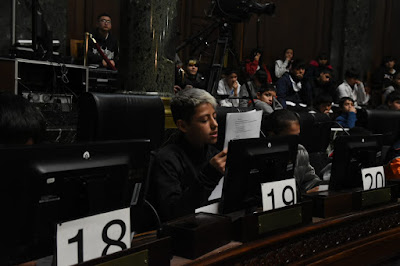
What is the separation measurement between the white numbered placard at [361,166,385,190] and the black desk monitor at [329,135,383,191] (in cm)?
4

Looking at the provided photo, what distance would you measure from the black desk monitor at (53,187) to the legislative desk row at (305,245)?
0.44 feet

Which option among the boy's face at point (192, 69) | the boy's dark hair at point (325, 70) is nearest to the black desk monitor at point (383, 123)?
the boy's face at point (192, 69)

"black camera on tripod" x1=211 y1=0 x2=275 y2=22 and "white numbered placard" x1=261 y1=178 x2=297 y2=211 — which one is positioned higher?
"black camera on tripod" x1=211 y1=0 x2=275 y2=22

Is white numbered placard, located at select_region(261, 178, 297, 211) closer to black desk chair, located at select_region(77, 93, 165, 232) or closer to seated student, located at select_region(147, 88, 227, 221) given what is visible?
seated student, located at select_region(147, 88, 227, 221)

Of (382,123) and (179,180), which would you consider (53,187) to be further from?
(382,123)

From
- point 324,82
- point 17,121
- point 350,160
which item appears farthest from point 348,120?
point 17,121

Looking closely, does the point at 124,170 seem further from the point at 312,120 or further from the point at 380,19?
the point at 380,19

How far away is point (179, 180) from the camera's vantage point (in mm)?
1806

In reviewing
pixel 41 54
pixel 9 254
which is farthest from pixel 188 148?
pixel 41 54

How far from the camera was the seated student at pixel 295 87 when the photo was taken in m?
6.54

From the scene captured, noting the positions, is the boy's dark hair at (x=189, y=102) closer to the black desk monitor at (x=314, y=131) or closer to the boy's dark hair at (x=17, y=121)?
the boy's dark hair at (x=17, y=121)

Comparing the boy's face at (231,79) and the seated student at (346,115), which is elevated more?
the boy's face at (231,79)

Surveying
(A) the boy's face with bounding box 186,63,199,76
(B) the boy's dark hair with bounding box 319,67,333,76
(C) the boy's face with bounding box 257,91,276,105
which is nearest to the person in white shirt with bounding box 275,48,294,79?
(B) the boy's dark hair with bounding box 319,67,333,76

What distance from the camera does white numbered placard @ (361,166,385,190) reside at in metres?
1.93
